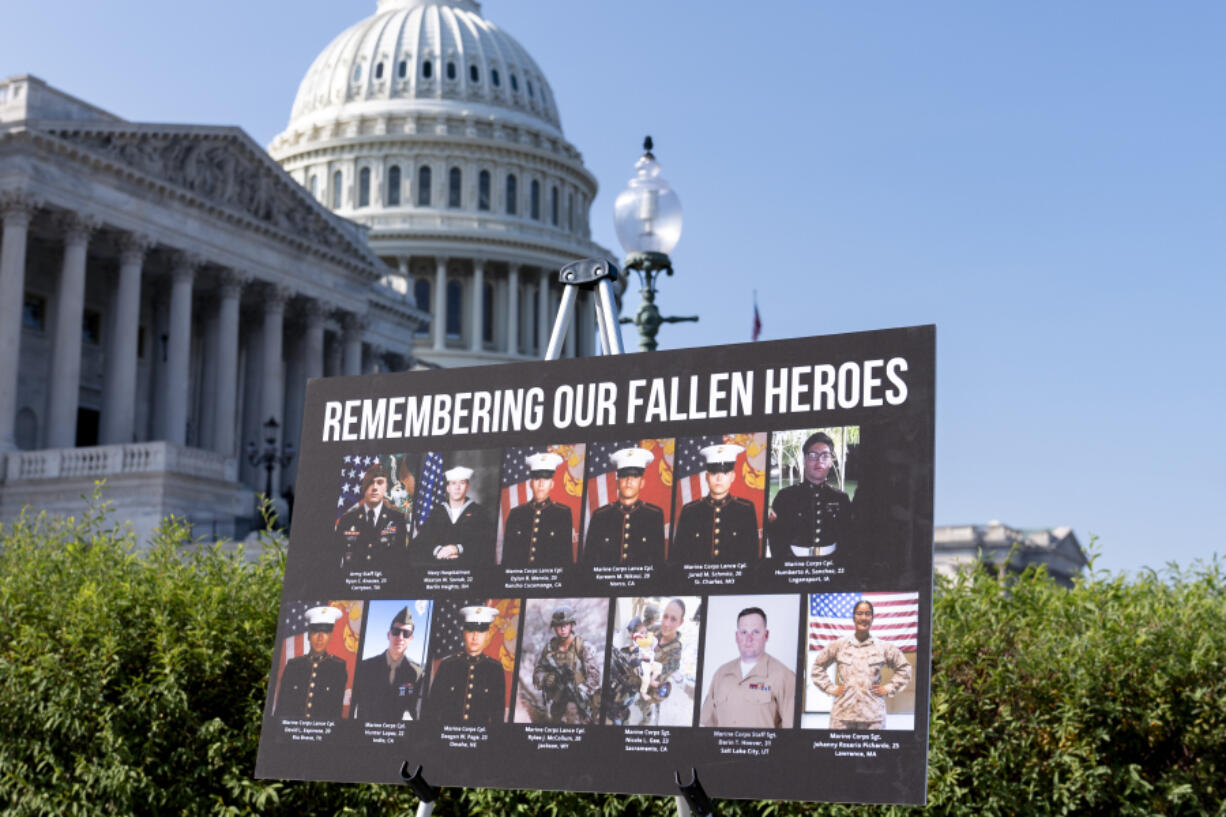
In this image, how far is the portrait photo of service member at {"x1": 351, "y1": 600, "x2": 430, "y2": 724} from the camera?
7715mm

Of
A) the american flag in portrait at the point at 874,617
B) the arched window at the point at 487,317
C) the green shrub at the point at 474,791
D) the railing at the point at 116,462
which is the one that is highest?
the arched window at the point at 487,317

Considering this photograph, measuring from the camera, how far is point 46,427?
153 ft

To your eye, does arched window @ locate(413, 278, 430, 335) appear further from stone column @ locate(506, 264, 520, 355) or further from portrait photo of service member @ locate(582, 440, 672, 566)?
portrait photo of service member @ locate(582, 440, 672, 566)

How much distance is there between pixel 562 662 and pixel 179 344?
44788 mm

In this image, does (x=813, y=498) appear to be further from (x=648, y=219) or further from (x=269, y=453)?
(x=269, y=453)

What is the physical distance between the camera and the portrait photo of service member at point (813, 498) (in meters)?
6.97

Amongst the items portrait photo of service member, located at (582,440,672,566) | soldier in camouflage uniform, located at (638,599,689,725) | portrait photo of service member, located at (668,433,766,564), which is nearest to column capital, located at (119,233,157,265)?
portrait photo of service member, located at (582,440,672,566)

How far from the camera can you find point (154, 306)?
53875 millimetres

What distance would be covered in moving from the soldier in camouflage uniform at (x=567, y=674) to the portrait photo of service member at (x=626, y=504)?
36 centimetres

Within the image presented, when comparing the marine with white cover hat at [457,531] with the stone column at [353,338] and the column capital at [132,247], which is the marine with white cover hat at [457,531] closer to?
the column capital at [132,247]

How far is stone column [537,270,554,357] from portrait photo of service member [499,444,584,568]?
307 feet

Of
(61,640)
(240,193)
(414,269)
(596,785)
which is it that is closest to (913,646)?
(596,785)

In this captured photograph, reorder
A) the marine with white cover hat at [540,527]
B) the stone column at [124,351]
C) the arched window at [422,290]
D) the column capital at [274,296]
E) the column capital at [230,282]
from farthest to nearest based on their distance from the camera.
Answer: the arched window at [422,290]
the column capital at [274,296]
the column capital at [230,282]
the stone column at [124,351]
the marine with white cover hat at [540,527]

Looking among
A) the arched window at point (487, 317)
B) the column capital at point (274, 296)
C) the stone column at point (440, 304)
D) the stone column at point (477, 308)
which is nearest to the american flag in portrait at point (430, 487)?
the column capital at point (274, 296)
